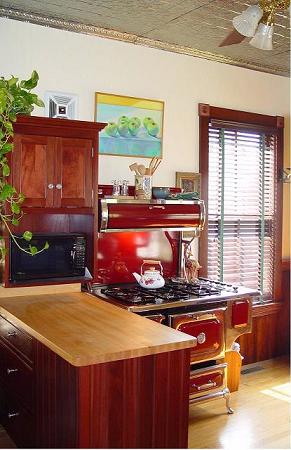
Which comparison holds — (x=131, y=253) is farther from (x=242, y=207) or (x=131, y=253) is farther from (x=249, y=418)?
(x=249, y=418)

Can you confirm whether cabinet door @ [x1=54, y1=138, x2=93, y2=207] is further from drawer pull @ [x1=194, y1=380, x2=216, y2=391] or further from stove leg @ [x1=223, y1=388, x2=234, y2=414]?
stove leg @ [x1=223, y1=388, x2=234, y2=414]

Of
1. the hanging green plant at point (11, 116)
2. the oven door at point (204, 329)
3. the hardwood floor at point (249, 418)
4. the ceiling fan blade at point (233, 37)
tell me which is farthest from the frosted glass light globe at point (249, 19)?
the hardwood floor at point (249, 418)

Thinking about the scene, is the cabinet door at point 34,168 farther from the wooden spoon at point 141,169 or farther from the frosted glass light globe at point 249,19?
the frosted glass light globe at point 249,19

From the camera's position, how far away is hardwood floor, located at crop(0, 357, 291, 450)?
301 centimetres

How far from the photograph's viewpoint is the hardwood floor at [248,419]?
9.87ft

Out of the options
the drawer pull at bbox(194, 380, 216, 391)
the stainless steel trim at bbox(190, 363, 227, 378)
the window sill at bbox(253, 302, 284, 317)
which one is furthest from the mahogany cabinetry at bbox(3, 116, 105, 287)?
the window sill at bbox(253, 302, 284, 317)

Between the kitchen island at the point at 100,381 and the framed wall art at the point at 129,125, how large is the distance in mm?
1506

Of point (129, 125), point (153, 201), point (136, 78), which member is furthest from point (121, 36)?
point (153, 201)

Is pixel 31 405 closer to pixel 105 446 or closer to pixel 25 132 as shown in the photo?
pixel 105 446

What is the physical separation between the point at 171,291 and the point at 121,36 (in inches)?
75.5

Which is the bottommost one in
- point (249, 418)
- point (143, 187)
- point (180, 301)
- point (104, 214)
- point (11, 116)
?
point (249, 418)

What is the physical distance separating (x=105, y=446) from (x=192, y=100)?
289cm

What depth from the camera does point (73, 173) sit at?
312 cm

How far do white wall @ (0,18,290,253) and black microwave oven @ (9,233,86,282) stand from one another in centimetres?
69
